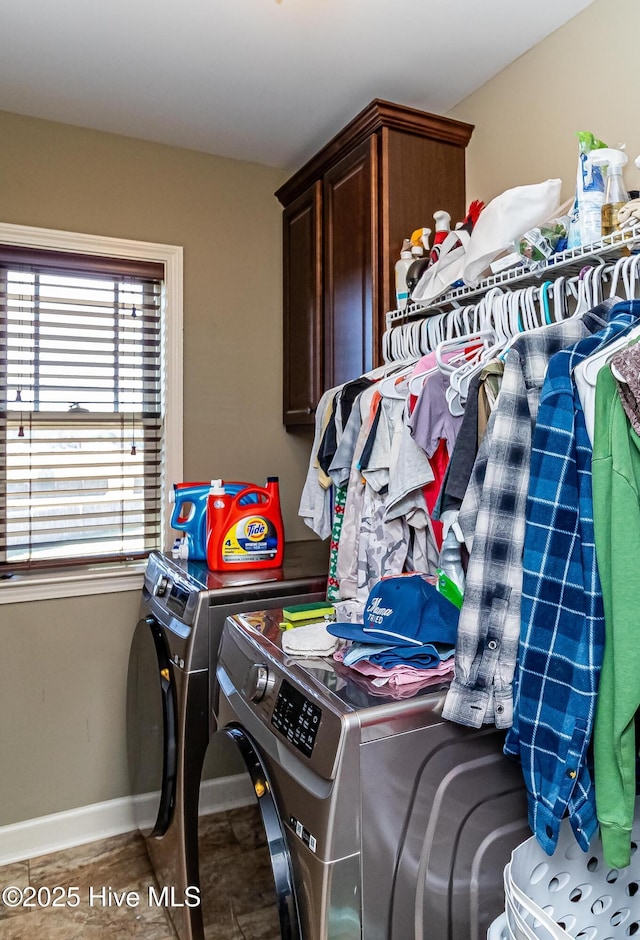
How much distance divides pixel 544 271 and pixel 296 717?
112cm

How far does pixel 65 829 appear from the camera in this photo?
2.26 metres

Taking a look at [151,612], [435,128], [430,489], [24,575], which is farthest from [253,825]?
[435,128]

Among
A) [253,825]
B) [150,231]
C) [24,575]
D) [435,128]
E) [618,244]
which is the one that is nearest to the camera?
[253,825]

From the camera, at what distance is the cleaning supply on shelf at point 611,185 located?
1385mm

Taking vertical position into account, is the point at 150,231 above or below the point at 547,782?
above

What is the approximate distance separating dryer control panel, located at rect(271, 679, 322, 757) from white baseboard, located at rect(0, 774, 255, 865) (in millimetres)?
1549

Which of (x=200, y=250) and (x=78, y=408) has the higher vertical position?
(x=200, y=250)

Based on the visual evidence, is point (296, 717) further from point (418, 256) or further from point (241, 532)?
point (418, 256)

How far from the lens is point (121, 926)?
1.88 m

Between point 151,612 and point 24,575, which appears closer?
point 151,612

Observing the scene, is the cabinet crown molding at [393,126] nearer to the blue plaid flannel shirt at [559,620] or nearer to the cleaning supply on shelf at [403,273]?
the cleaning supply on shelf at [403,273]

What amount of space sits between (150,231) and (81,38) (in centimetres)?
71

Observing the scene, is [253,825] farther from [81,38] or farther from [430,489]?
[81,38]

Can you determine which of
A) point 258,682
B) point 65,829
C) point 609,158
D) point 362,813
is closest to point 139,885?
→ point 65,829
